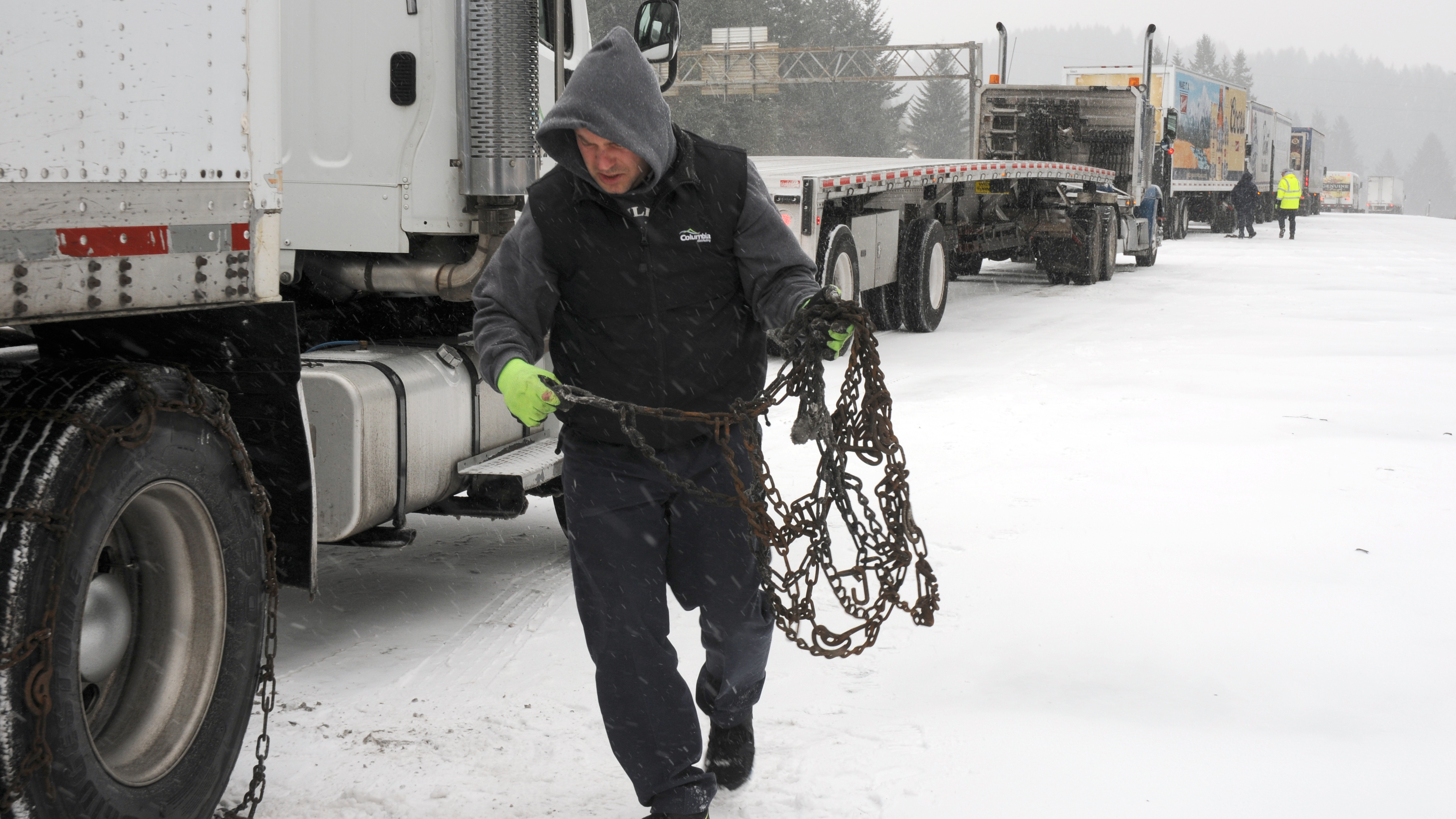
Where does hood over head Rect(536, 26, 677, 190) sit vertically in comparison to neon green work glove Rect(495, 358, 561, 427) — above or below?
above

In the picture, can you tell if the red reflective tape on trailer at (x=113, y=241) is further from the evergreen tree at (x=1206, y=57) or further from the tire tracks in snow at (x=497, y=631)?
the evergreen tree at (x=1206, y=57)

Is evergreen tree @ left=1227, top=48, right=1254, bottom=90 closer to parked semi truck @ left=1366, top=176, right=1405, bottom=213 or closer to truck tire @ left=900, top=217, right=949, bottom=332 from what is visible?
parked semi truck @ left=1366, top=176, right=1405, bottom=213

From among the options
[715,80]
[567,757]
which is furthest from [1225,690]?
[715,80]

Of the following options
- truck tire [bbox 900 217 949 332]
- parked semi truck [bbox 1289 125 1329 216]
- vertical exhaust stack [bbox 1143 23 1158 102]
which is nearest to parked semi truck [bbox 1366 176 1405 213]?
parked semi truck [bbox 1289 125 1329 216]

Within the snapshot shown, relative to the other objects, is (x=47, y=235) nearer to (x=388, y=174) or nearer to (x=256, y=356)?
(x=256, y=356)

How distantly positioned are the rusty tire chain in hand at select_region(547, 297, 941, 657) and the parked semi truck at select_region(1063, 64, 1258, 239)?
21478mm

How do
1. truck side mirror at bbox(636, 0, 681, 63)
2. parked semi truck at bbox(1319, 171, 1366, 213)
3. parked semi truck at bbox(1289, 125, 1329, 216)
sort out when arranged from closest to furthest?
truck side mirror at bbox(636, 0, 681, 63) → parked semi truck at bbox(1289, 125, 1329, 216) → parked semi truck at bbox(1319, 171, 1366, 213)

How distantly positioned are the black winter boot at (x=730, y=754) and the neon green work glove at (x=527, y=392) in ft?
3.34

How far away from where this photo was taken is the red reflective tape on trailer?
246 centimetres

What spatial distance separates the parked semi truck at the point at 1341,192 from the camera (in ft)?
269

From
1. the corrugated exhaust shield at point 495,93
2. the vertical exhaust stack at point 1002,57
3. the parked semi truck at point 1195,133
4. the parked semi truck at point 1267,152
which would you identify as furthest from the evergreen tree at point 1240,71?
the corrugated exhaust shield at point 495,93

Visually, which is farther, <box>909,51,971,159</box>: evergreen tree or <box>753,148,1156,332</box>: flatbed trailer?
<box>909,51,971,159</box>: evergreen tree

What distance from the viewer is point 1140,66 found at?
82.4 feet

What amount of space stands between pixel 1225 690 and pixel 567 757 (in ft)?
6.88
